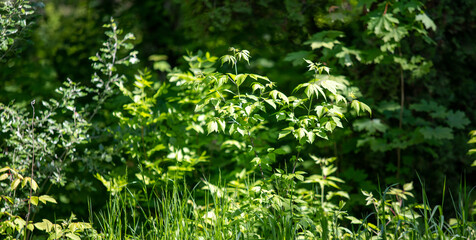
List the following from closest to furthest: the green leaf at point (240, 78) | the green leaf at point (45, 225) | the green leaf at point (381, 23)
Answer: the green leaf at point (240, 78), the green leaf at point (45, 225), the green leaf at point (381, 23)

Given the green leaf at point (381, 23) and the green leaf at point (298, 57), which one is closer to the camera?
the green leaf at point (381, 23)

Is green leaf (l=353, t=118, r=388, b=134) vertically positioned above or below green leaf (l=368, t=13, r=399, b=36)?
below

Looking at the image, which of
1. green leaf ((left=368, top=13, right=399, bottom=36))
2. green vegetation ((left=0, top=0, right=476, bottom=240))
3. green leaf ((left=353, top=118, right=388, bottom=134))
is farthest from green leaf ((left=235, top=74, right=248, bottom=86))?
green leaf ((left=353, top=118, right=388, bottom=134))

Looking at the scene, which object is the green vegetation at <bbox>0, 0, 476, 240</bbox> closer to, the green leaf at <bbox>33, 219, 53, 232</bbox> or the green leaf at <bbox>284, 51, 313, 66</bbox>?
the green leaf at <bbox>284, 51, 313, 66</bbox>

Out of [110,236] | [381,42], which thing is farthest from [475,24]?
[110,236]

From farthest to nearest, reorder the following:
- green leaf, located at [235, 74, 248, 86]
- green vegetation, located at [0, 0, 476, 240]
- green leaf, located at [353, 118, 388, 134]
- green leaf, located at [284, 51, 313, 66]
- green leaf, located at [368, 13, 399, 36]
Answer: green leaf, located at [353, 118, 388, 134]
green leaf, located at [284, 51, 313, 66]
green leaf, located at [368, 13, 399, 36]
green vegetation, located at [0, 0, 476, 240]
green leaf, located at [235, 74, 248, 86]

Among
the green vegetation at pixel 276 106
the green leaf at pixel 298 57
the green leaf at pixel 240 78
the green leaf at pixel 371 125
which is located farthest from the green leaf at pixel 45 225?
the green leaf at pixel 371 125

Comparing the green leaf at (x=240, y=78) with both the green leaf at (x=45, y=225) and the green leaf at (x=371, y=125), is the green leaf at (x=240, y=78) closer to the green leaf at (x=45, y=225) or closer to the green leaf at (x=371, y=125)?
the green leaf at (x=45, y=225)

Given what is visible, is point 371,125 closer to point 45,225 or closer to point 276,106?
point 276,106

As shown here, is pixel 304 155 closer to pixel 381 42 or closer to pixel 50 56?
pixel 381 42

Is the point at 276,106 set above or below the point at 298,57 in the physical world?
below

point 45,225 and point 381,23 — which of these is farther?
point 381,23

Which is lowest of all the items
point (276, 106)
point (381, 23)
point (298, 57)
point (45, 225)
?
point (45, 225)

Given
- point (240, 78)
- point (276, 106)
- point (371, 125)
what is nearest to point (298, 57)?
point (276, 106)
